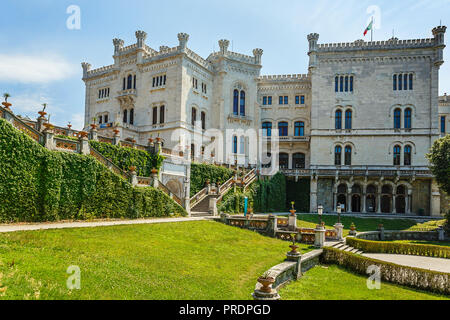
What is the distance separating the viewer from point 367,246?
22.5 meters

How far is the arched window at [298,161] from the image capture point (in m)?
52.1

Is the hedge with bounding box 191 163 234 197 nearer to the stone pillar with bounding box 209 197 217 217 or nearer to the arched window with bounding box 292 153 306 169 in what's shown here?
the stone pillar with bounding box 209 197 217 217

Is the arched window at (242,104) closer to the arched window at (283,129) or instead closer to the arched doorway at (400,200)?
the arched window at (283,129)

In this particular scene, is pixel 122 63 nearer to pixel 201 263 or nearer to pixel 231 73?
pixel 231 73

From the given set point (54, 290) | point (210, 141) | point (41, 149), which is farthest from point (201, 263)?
point (210, 141)

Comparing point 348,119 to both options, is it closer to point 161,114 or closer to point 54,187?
point 161,114

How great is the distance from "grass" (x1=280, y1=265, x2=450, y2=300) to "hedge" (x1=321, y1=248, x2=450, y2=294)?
0.43 metres

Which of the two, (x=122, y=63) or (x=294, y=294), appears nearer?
(x=294, y=294)

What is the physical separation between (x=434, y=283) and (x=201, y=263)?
979cm

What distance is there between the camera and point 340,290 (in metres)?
13.1

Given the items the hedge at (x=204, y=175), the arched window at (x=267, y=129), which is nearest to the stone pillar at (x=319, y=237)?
the hedge at (x=204, y=175)

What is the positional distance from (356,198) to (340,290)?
3470 cm

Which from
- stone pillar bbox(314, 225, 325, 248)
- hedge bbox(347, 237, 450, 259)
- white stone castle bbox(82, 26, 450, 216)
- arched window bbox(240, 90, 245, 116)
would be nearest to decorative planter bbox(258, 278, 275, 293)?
stone pillar bbox(314, 225, 325, 248)

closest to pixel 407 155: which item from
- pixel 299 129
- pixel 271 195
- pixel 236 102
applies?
pixel 299 129
